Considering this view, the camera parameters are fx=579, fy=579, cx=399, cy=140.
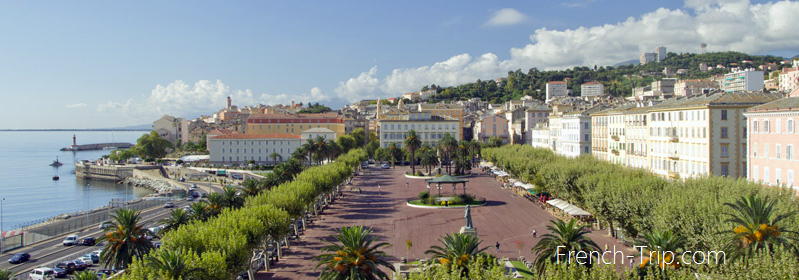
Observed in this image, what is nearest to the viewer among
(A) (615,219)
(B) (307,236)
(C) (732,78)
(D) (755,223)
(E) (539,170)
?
(D) (755,223)

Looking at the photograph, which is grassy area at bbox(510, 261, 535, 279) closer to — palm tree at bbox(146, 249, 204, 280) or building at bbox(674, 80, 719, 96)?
palm tree at bbox(146, 249, 204, 280)

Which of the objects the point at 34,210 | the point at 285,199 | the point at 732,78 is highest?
the point at 732,78

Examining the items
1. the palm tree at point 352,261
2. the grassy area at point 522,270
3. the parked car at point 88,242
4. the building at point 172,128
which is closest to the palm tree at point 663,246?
the grassy area at point 522,270

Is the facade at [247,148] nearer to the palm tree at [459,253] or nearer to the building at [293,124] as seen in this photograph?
the building at [293,124]

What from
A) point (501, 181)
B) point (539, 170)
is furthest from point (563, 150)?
point (539, 170)

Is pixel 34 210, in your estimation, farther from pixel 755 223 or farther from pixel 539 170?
pixel 755 223

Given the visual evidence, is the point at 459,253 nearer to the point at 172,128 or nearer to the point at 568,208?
the point at 568,208

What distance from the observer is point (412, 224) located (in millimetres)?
43531

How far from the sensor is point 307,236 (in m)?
40.7

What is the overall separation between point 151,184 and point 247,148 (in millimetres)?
19775

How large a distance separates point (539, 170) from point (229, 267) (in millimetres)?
37847

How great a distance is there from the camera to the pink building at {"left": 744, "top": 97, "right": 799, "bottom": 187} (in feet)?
111

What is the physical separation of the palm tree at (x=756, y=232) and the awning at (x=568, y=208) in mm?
22012

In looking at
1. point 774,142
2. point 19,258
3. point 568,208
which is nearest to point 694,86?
point 568,208
